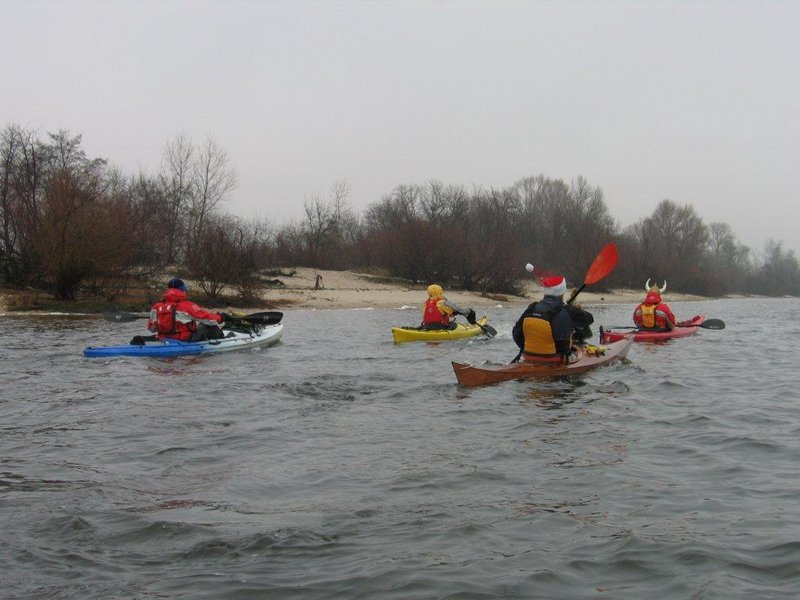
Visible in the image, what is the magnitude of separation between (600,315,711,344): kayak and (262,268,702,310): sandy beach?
15.6 meters

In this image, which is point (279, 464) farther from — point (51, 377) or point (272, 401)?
point (51, 377)

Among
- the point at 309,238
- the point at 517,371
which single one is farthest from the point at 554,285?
the point at 309,238

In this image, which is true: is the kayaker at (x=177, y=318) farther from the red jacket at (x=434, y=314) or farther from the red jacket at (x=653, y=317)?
the red jacket at (x=653, y=317)

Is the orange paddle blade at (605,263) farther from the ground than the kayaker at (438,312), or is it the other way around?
the orange paddle blade at (605,263)

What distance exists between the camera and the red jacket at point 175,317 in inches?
511

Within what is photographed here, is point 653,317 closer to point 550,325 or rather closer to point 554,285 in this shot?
point 550,325

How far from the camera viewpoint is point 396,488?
5.37m

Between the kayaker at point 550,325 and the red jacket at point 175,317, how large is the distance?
586 centimetres

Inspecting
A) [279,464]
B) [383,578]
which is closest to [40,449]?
[279,464]

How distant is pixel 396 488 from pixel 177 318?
341 inches

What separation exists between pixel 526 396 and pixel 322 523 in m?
4.83

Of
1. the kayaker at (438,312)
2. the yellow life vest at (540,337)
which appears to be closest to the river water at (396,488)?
the yellow life vest at (540,337)

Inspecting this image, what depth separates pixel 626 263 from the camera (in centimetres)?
5853

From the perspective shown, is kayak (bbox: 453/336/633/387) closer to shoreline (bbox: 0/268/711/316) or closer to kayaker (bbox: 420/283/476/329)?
kayaker (bbox: 420/283/476/329)
